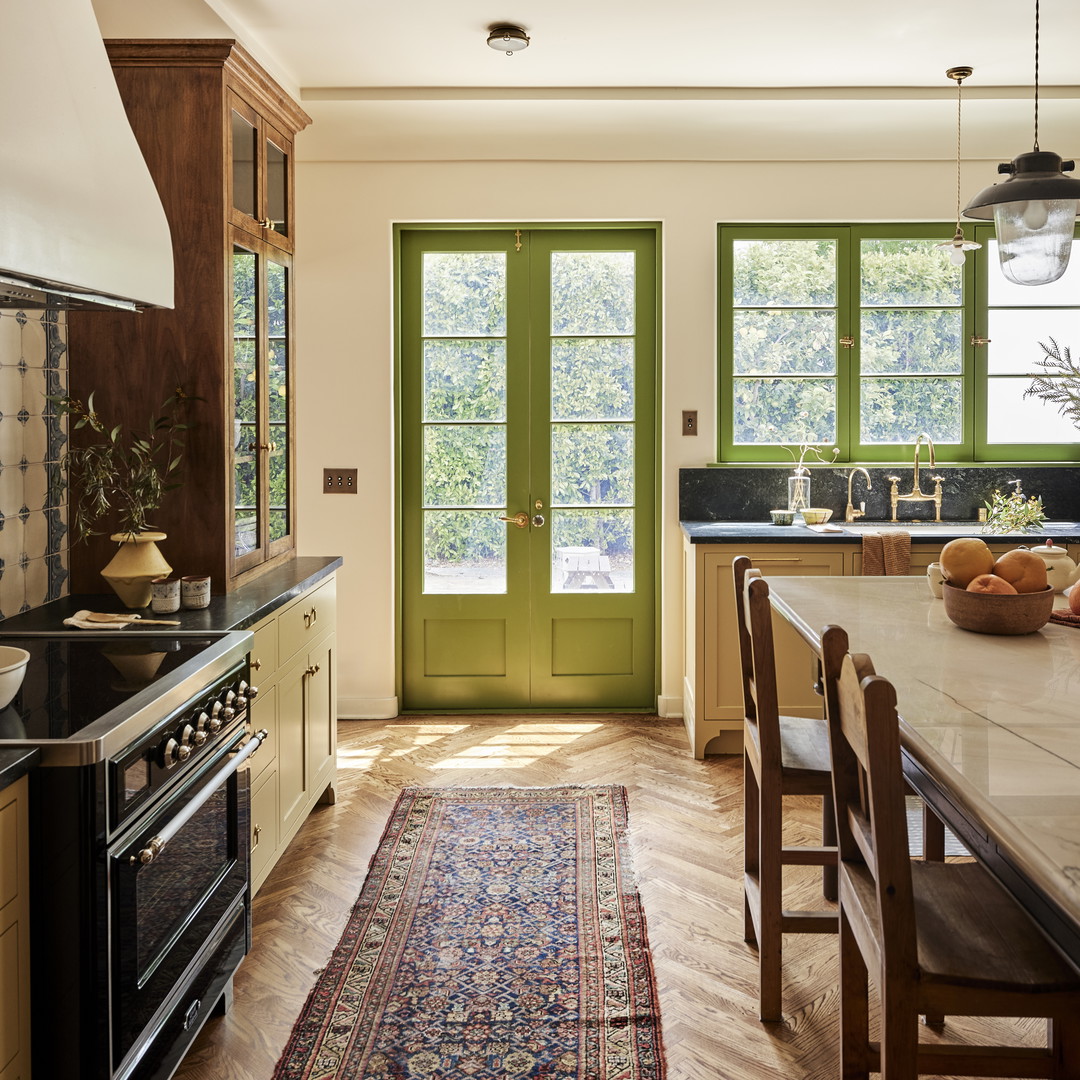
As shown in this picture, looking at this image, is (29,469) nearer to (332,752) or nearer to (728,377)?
(332,752)

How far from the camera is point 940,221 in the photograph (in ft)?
15.3

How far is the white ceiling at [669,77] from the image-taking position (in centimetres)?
338

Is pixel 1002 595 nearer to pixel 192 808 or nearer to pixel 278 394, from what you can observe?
pixel 192 808

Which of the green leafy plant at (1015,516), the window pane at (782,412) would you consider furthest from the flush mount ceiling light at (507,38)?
the green leafy plant at (1015,516)

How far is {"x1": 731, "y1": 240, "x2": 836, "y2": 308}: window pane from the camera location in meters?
4.71

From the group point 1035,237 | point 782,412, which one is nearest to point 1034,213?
point 1035,237

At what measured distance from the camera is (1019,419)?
4793mm

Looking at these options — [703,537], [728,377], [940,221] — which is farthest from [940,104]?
[703,537]

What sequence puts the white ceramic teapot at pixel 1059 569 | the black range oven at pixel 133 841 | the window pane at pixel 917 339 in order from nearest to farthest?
the black range oven at pixel 133 841
the white ceramic teapot at pixel 1059 569
the window pane at pixel 917 339

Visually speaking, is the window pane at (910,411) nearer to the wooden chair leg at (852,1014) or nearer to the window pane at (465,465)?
the window pane at (465,465)

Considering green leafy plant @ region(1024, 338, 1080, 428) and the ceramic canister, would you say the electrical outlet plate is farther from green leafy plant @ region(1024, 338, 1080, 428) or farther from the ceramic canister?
green leafy plant @ region(1024, 338, 1080, 428)

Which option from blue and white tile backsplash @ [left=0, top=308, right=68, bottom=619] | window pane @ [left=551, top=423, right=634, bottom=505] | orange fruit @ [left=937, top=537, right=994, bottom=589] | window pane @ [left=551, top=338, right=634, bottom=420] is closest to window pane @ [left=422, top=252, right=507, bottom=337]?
window pane @ [left=551, top=338, right=634, bottom=420]

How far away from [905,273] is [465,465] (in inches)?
87.7

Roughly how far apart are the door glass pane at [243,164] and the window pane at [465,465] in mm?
1806
